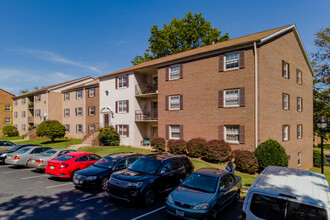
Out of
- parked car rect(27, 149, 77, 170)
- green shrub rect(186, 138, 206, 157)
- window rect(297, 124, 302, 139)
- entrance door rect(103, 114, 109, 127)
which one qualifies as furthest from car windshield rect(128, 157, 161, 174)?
entrance door rect(103, 114, 109, 127)

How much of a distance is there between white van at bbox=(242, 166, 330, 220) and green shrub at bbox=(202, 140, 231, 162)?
1067cm

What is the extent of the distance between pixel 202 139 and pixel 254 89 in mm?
5667

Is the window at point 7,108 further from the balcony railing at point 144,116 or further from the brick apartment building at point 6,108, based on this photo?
the balcony railing at point 144,116

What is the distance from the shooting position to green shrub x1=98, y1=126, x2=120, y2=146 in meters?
26.0

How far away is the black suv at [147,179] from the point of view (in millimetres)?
8039

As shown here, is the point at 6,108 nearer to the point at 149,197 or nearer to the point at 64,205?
the point at 64,205

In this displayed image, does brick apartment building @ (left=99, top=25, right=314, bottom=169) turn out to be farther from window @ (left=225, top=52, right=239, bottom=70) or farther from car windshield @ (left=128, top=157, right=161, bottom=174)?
car windshield @ (left=128, top=157, right=161, bottom=174)

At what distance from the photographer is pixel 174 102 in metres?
21.2

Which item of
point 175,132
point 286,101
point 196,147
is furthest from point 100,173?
point 286,101

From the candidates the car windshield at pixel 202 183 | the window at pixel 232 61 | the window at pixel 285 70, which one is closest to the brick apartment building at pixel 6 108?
the window at pixel 232 61

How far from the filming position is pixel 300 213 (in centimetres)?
442

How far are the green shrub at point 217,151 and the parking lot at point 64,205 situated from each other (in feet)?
24.0

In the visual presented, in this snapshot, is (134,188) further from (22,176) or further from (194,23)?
(194,23)

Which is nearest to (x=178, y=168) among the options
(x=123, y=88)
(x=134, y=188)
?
(x=134, y=188)
